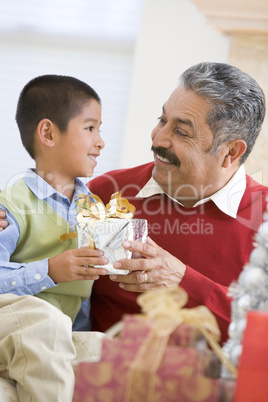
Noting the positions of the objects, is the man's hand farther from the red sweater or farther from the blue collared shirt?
the red sweater

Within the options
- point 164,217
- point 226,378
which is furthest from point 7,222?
point 226,378

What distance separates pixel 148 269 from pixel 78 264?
8.2 inches

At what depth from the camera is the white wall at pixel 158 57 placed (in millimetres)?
4027

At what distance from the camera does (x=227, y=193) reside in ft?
6.66

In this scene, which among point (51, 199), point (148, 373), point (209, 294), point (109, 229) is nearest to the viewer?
point (148, 373)

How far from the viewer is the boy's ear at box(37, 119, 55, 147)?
76.0 inches

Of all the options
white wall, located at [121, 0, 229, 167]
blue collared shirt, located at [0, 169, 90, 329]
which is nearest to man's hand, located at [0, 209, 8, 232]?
blue collared shirt, located at [0, 169, 90, 329]

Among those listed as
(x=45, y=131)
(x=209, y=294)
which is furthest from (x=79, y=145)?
(x=209, y=294)

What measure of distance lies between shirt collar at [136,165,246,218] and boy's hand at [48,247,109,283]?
535mm

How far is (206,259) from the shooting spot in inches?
76.5

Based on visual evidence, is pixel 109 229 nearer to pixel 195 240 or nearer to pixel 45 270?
pixel 45 270

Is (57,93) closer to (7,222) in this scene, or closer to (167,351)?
(7,222)

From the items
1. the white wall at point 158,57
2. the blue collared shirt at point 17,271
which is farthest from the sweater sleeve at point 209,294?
the white wall at point 158,57

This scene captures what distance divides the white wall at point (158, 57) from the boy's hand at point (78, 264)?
98.3 inches
